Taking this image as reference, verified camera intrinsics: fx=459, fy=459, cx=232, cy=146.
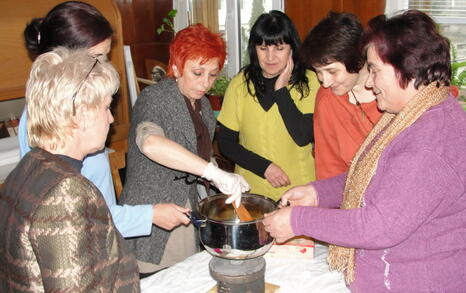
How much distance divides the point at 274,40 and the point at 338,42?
1.34 feet

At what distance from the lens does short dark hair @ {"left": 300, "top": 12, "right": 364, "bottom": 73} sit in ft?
5.51

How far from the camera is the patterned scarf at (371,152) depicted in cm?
114

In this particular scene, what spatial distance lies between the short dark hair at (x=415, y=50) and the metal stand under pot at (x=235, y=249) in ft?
1.74

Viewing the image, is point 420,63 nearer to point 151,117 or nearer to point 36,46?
point 151,117

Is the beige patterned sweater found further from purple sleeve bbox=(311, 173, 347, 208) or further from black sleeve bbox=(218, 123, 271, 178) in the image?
black sleeve bbox=(218, 123, 271, 178)

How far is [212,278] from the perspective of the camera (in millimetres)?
1402

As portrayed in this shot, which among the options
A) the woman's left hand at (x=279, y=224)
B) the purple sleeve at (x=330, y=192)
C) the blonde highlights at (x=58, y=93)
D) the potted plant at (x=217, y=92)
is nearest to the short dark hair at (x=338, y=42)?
the purple sleeve at (x=330, y=192)

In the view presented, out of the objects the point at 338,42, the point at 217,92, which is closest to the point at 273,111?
the point at 338,42

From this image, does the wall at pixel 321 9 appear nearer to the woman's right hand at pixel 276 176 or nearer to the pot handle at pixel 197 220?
the woman's right hand at pixel 276 176

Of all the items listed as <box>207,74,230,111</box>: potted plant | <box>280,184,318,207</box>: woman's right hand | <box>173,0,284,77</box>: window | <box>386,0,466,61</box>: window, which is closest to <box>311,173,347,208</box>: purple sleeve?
<box>280,184,318,207</box>: woman's right hand

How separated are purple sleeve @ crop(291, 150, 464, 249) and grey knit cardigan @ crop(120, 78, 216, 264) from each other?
2.49ft

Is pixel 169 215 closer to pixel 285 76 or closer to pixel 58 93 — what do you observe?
pixel 58 93

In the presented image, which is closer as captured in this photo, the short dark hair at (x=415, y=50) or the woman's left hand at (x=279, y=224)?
the short dark hair at (x=415, y=50)

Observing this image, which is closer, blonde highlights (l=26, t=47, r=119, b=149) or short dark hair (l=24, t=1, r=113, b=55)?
blonde highlights (l=26, t=47, r=119, b=149)
